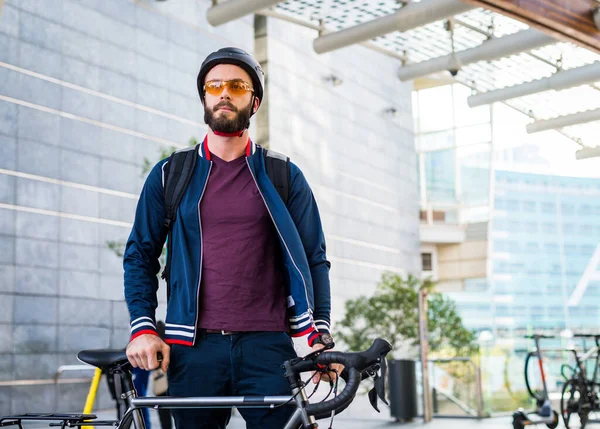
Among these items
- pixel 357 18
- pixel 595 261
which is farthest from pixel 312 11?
pixel 595 261

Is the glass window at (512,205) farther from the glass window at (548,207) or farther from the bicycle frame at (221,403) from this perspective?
the bicycle frame at (221,403)

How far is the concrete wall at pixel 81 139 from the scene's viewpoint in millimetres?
12531

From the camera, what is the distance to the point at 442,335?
17.3m

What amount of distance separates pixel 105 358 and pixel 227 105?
699 mm

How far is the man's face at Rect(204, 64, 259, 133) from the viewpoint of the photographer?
6.84 ft

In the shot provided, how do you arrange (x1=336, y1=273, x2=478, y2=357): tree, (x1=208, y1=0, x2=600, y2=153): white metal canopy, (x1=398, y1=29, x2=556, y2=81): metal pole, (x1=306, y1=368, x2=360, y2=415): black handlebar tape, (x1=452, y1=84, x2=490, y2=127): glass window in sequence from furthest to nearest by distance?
(x1=452, y1=84, x2=490, y2=127): glass window, (x1=336, y1=273, x2=478, y2=357): tree, (x1=398, y1=29, x2=556, y2=81): metal pole, (x1=208, y1=0, x2=600, y2=153): white metal canopy, (x1=306, y1=368, x2=360, y2=415): black handlebar tape

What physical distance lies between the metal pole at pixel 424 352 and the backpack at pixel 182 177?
8701mm

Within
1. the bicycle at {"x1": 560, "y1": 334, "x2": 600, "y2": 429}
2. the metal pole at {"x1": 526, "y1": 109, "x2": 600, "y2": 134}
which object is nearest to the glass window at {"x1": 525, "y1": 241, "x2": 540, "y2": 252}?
the metal pole at {"x1": 526, "y1": 109, "x2": 600, "y2": 134}

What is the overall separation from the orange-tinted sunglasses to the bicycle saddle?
26.7 inches

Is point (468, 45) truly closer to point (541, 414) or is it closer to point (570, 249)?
point (541, 414)

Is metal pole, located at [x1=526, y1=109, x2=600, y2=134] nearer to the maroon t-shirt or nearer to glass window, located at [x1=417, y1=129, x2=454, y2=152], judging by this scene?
glass window, located at [x1=417, y1=129, x2=454, y2=152]

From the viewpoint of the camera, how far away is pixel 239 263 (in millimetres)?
2043

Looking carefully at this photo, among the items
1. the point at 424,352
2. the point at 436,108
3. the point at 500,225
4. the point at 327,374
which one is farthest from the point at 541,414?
the point at 500,225

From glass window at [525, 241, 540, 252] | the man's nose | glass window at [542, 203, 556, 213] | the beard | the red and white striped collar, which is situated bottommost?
the red and white striped collar
